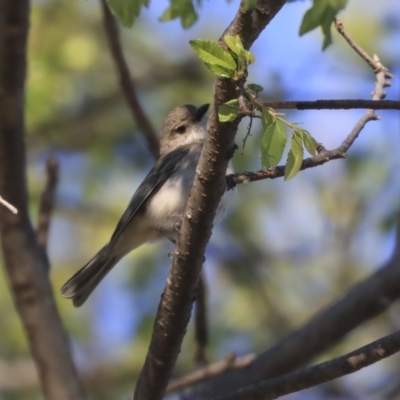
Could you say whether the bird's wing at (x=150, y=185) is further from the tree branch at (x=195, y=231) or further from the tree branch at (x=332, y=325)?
the tree branch at (x=195, y=231)

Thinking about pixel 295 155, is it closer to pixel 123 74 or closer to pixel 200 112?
pixel 123 74

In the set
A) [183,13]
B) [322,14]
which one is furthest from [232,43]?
[183,13]

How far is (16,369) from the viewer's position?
24.9ft

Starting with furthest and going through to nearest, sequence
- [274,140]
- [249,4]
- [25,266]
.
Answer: [25,266] → [274,140] → [249,4]

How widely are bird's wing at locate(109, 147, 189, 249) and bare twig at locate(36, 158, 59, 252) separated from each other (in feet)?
2.23

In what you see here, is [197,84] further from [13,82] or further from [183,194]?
[13,82]

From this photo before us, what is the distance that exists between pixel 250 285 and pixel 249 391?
449 centimetres

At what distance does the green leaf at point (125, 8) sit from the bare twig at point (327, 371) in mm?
1511

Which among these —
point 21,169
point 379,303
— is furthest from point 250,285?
point 21,169

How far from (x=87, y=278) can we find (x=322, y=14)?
3.42 meters

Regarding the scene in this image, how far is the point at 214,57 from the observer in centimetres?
268

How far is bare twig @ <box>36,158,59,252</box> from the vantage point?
207 inches

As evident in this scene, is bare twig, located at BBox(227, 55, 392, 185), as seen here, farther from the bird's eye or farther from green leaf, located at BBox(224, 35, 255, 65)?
the bird's eye

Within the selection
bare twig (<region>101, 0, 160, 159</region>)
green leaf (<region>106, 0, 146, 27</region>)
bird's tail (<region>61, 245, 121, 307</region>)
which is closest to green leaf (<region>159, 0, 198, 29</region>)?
green leaf (<region>106, 0, 146, 27</region>)
